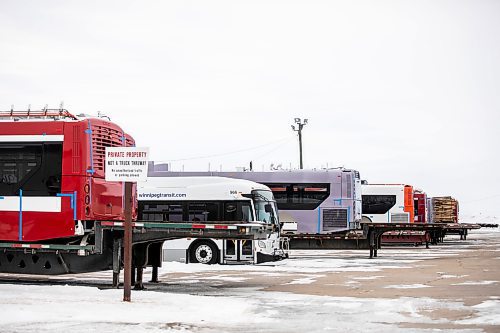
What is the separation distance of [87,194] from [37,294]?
271cm

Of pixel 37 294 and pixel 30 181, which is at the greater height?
pixel 30 181

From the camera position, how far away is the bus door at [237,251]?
2700 centimetres

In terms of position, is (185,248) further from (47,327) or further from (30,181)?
(47,327)

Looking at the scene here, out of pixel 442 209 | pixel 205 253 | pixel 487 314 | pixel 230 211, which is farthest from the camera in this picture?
pixel 442 209

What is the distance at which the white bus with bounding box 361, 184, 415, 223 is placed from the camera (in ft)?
161

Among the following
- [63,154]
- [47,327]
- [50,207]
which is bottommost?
[47,327]

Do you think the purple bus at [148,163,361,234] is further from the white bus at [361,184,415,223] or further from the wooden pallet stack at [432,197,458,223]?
the wooden pallet stack at [432,197,458,223]

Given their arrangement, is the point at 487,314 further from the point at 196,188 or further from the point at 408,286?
the point at 196,188

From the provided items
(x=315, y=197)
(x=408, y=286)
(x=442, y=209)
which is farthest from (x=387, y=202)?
(x=408, y=286)

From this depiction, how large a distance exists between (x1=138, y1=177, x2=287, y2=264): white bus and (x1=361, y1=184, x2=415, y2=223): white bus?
2096cm

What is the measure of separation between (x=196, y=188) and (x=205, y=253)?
102 inches

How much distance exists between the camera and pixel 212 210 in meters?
28.3

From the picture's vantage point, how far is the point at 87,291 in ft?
54.4

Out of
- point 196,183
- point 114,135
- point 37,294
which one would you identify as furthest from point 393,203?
point 37,294
